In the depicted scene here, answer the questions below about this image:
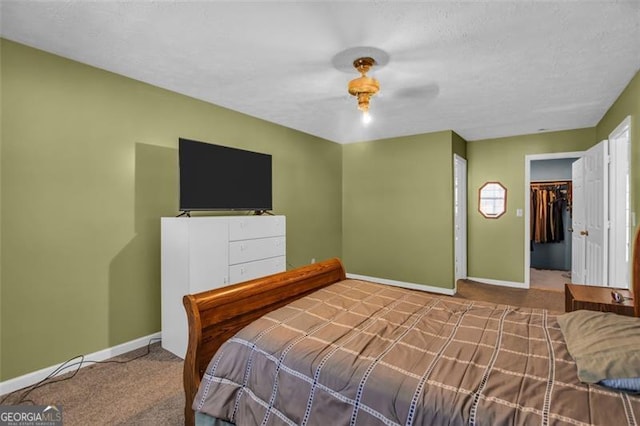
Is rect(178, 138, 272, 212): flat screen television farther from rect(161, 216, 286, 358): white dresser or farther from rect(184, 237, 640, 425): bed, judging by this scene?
rect(184, 237, 640, 425): bed

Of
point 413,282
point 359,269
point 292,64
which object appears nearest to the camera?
point 292,64

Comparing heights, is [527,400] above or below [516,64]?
below

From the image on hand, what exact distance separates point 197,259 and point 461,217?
4234 mm

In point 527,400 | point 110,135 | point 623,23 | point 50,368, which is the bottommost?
point 50,368

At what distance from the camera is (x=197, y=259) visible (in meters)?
2.66

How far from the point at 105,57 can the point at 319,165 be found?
3.13m

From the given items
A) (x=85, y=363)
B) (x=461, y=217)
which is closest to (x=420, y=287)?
(x=461, y=217)

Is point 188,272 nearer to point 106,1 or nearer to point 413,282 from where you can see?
point 106,1

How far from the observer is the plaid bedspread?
1051 millimetres

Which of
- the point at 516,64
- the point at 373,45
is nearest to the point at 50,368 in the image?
the point at 373,45

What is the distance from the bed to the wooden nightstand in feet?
0.69

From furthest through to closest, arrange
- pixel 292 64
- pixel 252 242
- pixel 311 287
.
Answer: pixel 252 242 → pixel 292 64 → pixel 311 287

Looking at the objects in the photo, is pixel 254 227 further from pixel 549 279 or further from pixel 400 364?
pixel 549 279

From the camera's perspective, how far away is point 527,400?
1.06 meters
